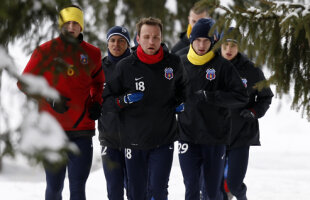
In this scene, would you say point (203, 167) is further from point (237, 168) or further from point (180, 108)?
point (180, 108)

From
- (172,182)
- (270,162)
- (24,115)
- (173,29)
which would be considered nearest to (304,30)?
(24,115)

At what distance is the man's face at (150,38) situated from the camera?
4.68 metres

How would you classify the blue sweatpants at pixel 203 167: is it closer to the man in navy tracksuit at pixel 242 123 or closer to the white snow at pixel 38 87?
the man in navy tracksuit at pixel 242 123

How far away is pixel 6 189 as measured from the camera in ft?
26.4

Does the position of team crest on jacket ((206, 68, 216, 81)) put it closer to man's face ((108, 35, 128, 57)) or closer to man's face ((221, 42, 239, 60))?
man's face ((221, 42, 239, 60))

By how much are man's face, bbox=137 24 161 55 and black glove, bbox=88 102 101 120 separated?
63cm

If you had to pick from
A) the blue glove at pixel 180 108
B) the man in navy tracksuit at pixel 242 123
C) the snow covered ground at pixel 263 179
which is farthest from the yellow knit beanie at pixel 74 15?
the man in navy tracksuit at pixel 242 123

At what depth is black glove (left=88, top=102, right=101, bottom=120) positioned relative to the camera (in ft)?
15.2

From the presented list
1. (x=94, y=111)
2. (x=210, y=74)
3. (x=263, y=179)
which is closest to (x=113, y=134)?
(x=94, y=111)

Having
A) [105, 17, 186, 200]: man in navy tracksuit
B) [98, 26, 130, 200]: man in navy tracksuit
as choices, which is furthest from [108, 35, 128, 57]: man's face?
[105, 17, 186, 200]: man in navy tracksuit

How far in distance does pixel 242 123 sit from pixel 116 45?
155 cm

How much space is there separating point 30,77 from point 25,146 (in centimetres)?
25

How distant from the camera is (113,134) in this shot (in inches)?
200

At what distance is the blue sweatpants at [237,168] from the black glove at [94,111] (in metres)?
1.68
